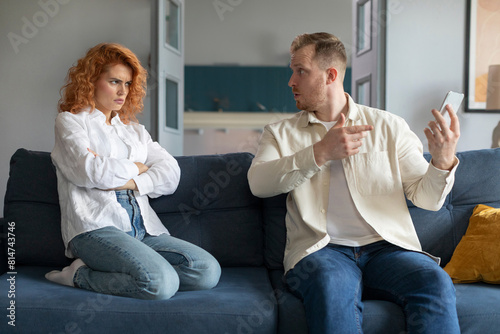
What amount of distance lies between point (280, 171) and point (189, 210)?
1.57ft

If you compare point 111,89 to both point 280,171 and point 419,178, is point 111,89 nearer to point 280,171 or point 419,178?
point 280,171

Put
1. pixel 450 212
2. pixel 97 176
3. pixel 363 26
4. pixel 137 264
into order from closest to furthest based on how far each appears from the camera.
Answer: pixel 137 264 → pixel 97 176 → pixel 450 212 → pixel 363 26

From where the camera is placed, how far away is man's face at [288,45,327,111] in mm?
1820

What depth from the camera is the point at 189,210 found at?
1938 millimetres

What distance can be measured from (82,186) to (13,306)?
0.45 m

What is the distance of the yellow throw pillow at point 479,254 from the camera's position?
1638 mm

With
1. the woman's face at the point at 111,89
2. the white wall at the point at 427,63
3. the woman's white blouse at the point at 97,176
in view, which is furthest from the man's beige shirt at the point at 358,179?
the white wall at the point at 427,63

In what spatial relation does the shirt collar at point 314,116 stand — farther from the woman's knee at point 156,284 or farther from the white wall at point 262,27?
the white wall at point 262,27

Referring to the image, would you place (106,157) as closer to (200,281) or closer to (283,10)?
(200,281)

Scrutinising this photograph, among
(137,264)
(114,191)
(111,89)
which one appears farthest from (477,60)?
(137,264)

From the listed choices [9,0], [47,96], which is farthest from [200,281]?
[9,0]

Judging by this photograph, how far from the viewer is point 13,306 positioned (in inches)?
56.1

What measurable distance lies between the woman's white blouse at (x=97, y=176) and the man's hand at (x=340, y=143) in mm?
572

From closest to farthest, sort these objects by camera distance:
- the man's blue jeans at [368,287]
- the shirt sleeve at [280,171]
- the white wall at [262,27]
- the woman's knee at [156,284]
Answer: the man's blue jeans at [368,287]
the woman's knee at [156,284]
the shirt sleeve at [280,171]
the white wall at [262,27]
